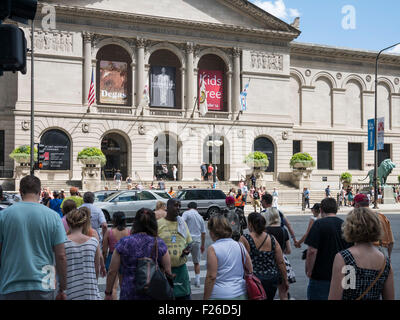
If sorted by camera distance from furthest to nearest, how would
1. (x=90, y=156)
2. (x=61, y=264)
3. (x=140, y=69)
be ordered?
(x=140, y=69), (x=90, y=156), (x=61, y=264)

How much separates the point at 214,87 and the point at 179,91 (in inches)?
139

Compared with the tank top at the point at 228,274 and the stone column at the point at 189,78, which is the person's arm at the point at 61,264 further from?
the stone column at the point at 189,78

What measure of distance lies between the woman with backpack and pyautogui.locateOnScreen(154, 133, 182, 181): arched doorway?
117ft

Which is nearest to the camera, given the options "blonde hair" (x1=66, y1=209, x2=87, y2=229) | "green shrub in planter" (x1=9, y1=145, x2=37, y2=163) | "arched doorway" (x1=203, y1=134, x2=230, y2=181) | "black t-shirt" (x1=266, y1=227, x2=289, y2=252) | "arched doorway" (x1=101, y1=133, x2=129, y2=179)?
"blonde hair" (x1=66, y1=209, x2=87, y2=229)

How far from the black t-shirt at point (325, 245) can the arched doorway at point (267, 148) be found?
39.2 meters

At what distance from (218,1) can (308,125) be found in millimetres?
16252

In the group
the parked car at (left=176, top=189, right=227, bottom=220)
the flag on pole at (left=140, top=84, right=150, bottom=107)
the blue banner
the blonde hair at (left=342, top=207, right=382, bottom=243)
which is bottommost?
the parked car at (left=176, top=189, right=227, bottom=220)

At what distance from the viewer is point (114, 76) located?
4156 cm

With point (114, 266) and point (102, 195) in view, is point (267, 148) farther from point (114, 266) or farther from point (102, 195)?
point (114, 266)

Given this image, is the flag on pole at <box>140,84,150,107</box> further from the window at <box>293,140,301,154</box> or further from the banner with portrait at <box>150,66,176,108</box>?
the window at <box>293,140,301,154</box>

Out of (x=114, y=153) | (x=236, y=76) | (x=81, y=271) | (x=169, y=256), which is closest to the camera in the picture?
(x=169, y=256)

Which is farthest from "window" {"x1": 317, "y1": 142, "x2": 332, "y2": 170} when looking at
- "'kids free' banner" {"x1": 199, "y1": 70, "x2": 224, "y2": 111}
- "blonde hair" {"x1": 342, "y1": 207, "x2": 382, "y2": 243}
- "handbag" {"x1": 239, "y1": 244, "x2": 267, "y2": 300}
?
"blonde hair" {"x1": 342, "y1": 207, "x2": 382, "y2": 243}

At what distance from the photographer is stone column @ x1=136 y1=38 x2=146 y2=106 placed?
4084cm

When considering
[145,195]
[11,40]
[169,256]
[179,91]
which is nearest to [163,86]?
[179,91]
